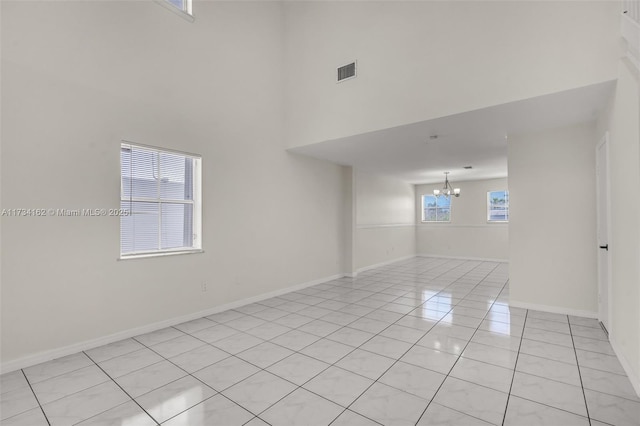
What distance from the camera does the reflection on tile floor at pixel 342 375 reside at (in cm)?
198

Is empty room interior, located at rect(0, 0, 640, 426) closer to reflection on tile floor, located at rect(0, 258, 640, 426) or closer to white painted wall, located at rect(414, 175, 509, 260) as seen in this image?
reflection on tile floor, located at rect(0, 258, 640, 426)

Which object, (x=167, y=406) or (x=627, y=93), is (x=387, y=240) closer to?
(x=627, y=93)

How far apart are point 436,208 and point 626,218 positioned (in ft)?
25.5

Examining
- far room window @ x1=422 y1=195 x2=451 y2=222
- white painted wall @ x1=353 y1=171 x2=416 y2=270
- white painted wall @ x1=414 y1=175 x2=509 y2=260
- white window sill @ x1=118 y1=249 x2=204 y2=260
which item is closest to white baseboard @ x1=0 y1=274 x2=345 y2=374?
white window sill @ x1=118 y1=249 x2=204 y2=260

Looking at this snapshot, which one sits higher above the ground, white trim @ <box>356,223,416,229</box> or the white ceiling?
the white ceiling

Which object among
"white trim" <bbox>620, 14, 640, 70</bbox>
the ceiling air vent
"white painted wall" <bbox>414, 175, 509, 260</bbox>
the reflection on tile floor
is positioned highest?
the ceiling air vent

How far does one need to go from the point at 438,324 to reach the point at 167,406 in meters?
2.92

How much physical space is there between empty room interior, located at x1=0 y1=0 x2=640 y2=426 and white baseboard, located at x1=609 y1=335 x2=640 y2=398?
0.02 metres

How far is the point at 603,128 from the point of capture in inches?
131

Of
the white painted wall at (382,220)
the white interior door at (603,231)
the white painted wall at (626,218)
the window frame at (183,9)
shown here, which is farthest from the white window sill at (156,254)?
the white interior door at (603,231)

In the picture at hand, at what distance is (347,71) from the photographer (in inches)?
172

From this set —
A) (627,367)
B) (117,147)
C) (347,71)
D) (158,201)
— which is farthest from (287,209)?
(627,367)

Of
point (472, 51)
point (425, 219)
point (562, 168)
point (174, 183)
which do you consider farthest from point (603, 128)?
point (425, 219)

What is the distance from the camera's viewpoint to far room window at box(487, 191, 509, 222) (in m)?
8.84
